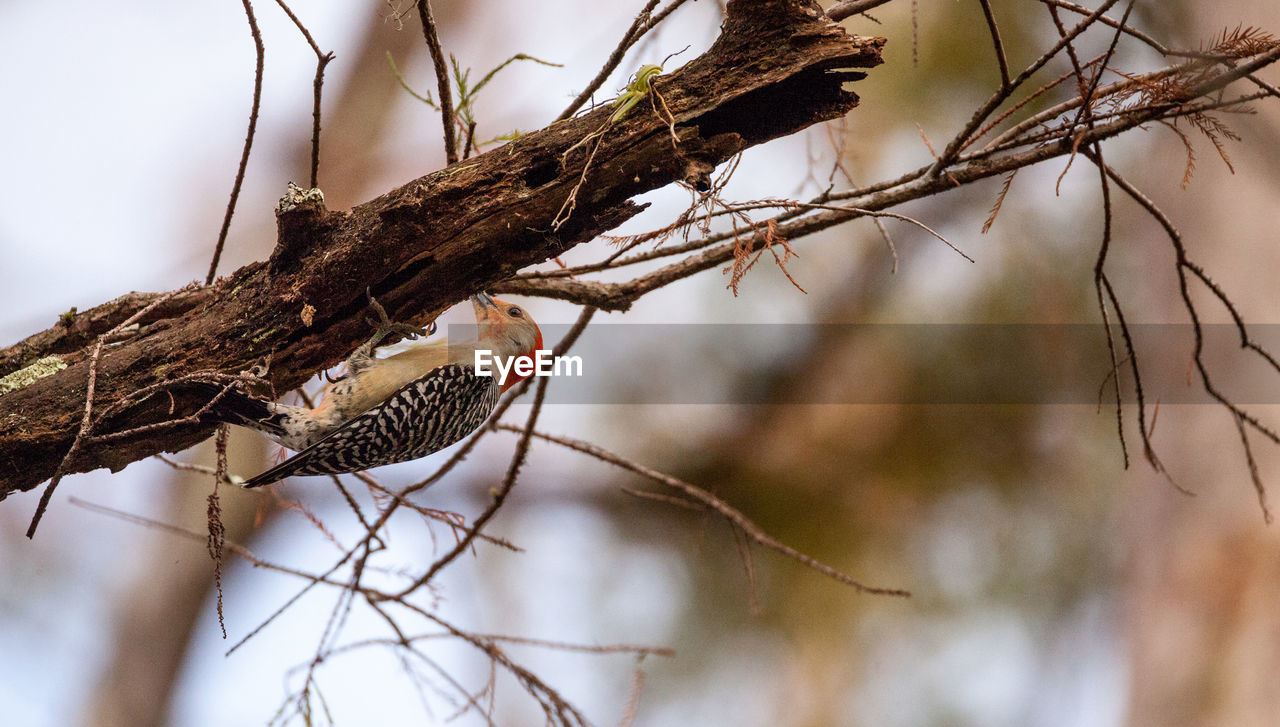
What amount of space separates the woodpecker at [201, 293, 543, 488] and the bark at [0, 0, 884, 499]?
0.35ft

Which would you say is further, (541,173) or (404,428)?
(404,428)

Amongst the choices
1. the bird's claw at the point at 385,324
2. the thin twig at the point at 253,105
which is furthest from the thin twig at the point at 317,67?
the bird's claw at the point at 385,324

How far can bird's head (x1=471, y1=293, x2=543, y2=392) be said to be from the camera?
8.52ft

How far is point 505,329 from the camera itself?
2.60 meters

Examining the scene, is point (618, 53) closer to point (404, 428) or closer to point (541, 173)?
point (541, 173)

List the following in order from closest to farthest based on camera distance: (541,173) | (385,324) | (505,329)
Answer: (541,173) → (385,324) → (505,329)

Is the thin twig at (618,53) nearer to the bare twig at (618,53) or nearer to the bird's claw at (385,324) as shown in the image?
the bare twig at (618,53)

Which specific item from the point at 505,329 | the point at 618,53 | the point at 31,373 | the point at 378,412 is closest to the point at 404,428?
the point at 378,412

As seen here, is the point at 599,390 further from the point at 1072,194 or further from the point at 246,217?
the point at 1072,194

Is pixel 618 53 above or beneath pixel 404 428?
above

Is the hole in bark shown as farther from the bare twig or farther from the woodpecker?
the woodpecker

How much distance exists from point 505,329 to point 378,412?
2.10 ft

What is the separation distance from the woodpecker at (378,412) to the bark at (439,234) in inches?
4.2

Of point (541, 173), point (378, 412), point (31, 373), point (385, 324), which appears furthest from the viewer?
point (378, 412)
